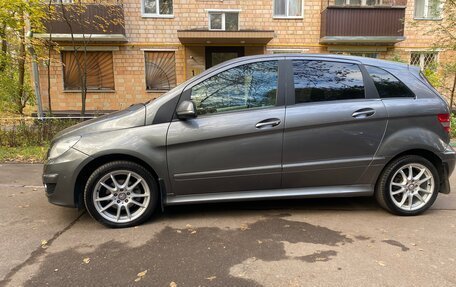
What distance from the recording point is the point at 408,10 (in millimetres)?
14633

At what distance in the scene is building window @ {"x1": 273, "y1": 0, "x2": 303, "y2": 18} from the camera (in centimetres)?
1438

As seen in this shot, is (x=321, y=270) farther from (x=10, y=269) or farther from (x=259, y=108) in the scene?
(x=10, y=269)

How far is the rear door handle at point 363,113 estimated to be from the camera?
3.70 metres

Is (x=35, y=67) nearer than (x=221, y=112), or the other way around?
(x=221, y=112)

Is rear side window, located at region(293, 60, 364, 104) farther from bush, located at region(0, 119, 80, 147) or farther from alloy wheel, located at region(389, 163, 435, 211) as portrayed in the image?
bush, located at region(0, 119, 80, 147)

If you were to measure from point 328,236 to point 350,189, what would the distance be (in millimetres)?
743

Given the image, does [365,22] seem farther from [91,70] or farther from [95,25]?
[91,70]

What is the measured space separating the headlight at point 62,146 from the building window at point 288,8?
12552 mm

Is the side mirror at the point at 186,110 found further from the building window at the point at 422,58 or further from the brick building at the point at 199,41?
the building window at the point at 422,58

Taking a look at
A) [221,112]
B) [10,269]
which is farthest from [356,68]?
[10,269]

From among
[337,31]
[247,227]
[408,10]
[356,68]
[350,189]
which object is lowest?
[247,227]

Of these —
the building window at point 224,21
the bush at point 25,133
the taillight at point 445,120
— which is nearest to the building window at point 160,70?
the building window at point 224,21

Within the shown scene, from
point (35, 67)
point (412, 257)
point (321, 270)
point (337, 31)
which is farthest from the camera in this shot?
point (337, 31)

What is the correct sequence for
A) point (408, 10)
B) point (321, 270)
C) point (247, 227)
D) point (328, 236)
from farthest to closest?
point (408, 10) < point (247, 227) < point (328, 236) < point (321, 270)
